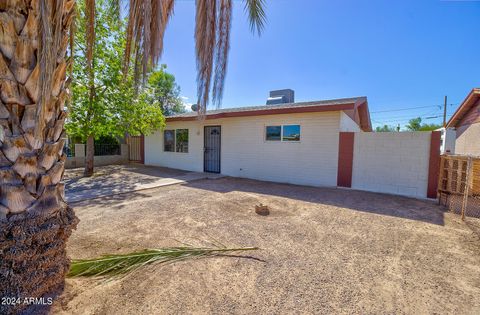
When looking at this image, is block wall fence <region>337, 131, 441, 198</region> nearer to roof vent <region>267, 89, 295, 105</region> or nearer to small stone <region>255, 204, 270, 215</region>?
small stone <region>255, 204, 270, 215</region>

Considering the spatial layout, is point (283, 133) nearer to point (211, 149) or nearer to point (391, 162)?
point (391, 162)

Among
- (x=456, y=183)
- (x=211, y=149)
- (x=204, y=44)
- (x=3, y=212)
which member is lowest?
(x=456, y=183)

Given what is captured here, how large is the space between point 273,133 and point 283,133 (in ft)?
1.47

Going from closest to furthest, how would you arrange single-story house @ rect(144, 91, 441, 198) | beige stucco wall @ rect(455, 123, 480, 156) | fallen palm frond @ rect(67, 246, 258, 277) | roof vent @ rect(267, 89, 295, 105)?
fallen palm frond @ rect(67, 246, 258, 277)
single-story house @ rect(144, 91, 441, 198)
beige stucco wall @ rect(455, 123, 480, 156)
roof vent @ rect(267, 89, 295, 105)

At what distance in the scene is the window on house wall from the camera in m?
8.39

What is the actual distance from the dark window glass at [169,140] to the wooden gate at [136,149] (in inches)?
85.7

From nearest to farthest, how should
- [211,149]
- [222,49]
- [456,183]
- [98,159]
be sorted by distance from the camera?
[222,49], [456,183], [211,149], [98,159]

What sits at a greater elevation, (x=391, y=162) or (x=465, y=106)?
(x=465, y=106)

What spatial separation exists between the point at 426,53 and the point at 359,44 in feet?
13.9

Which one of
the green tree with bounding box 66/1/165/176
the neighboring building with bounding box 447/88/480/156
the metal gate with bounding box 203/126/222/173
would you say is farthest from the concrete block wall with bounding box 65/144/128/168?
the neighboring building with bounding box 447/88/480/156

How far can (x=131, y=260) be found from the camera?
8.96 feet

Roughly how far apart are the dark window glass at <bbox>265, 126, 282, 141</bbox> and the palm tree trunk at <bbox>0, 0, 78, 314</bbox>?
24.6 feet

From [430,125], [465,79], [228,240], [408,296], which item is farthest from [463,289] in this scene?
[430,125]

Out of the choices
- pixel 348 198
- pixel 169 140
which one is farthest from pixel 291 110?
pixel 169 140
